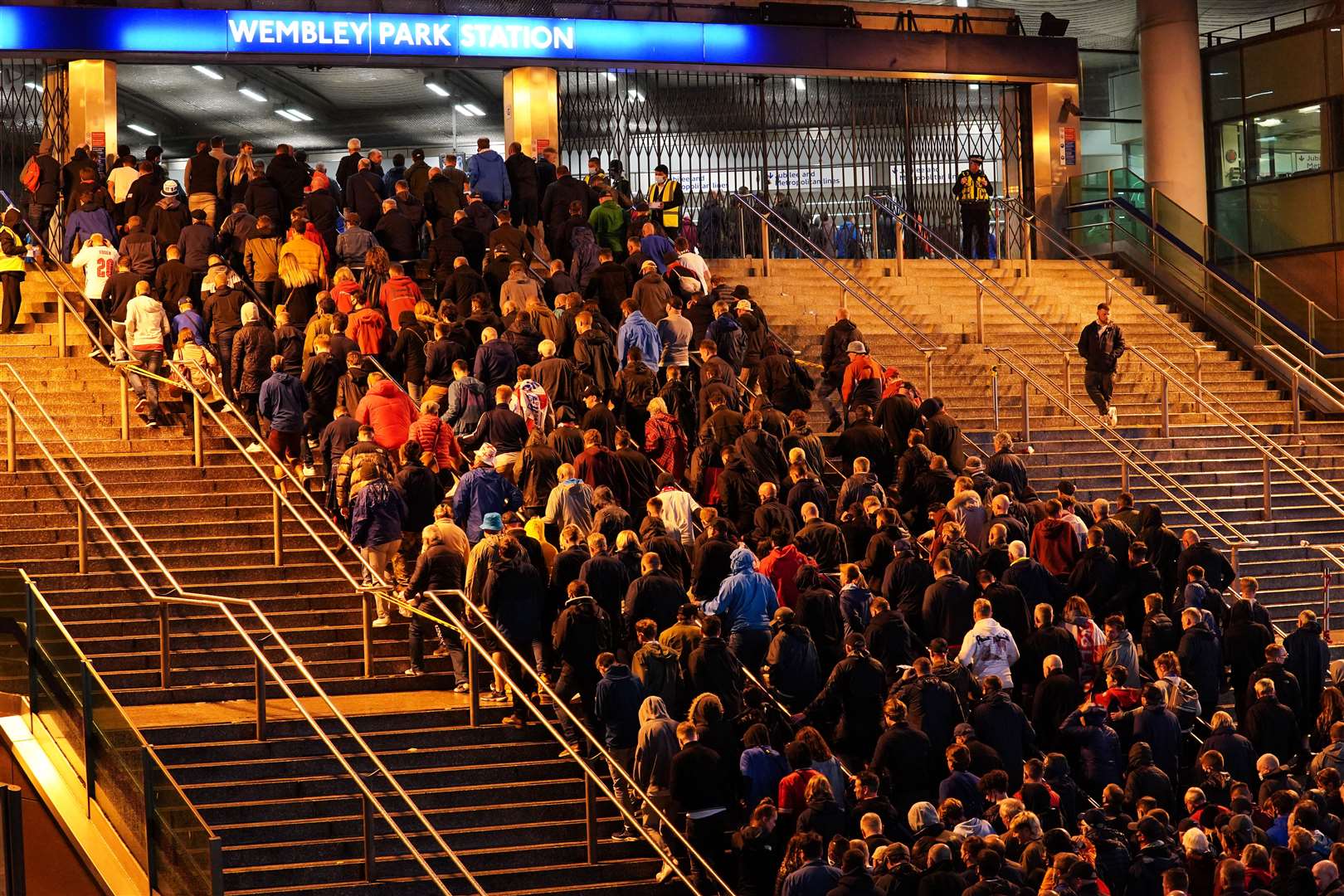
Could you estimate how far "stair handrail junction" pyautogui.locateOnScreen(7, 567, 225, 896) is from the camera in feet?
33.8

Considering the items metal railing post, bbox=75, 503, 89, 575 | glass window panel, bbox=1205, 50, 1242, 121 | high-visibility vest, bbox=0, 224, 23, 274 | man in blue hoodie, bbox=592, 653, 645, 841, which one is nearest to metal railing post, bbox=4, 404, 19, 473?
metal railing post, bbox=75, 503, 89, 575

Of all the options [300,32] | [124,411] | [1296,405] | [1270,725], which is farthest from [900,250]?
[1270,725]

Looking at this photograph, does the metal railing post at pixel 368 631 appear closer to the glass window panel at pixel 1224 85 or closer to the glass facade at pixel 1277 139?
the glass facade at pixel 1277 139

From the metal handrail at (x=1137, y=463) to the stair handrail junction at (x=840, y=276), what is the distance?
81 centimetres

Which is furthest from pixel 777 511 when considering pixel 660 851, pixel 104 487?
pixel 104 487

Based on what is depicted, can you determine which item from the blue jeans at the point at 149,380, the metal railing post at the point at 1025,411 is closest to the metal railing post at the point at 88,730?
the blue jeans at the point at 149,380

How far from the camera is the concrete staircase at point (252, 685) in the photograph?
11.9 metres

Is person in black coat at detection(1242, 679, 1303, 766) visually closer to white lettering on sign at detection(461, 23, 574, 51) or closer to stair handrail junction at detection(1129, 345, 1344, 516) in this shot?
stair handrail junction at detection(1129, 345, 1344, 516)

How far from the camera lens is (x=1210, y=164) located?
3023 centimetres

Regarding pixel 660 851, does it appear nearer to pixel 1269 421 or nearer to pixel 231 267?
pixel 231 267

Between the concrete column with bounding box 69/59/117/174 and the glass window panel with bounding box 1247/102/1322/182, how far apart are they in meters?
16.5

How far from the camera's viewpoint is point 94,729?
40.1ft

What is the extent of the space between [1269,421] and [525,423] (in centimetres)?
1027

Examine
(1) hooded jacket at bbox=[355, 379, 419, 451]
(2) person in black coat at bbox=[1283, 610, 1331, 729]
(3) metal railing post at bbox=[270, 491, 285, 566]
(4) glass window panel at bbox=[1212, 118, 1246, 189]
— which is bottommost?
(2) person in black coat at bbox=[1283, 610, 1331, 729]
